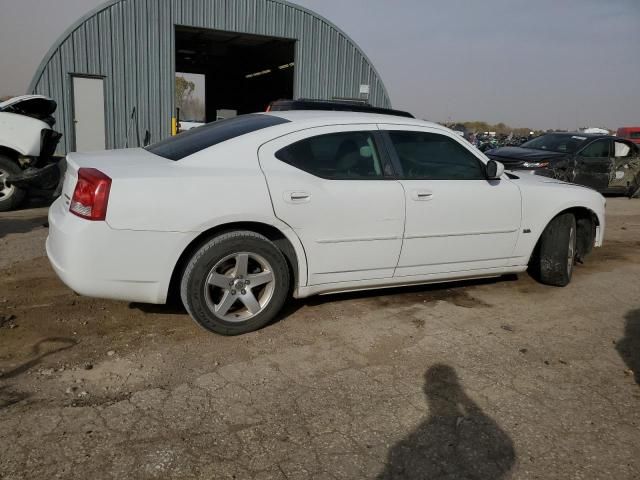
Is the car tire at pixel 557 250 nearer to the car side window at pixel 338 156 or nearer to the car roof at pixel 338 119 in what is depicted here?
the car roof at pixel 338 119

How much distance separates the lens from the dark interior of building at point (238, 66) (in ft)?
67.9

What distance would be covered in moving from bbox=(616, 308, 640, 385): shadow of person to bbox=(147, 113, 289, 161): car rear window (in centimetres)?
300

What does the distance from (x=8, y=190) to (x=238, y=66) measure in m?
20.7

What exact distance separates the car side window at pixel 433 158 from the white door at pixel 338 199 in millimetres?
224

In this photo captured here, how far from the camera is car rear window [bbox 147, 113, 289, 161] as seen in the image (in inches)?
160

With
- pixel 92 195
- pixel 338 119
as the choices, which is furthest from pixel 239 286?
pixel 338 119

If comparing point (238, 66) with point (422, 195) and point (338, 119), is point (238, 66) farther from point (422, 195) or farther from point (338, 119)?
point (422, 195)

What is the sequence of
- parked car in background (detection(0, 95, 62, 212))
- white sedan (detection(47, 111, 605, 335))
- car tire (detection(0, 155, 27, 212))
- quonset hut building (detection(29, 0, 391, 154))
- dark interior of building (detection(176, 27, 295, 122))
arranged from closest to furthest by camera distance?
white sedan (detection(47, 111, 605, 335))
parked car in background (detection(0, 95, 62, 212))
car tire (detection(0, 155, 27, 212))
quonset hut building (detection(29, 0, 391, 154))
dark interior of building (detection(176, 27, 295, 122))

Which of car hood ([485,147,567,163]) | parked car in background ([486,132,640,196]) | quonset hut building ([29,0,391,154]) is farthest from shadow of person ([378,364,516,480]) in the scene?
quonset hut building ([29,0,391,154])

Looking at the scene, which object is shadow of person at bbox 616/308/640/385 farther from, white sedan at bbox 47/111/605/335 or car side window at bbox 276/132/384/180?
car side window at bbox 276/132/384/180

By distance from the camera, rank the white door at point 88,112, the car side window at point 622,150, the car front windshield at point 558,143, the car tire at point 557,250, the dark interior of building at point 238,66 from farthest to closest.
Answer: the dark interior of building at point 238,66 → the white door at point 88,112 → the car side window at point 622,150 → the car front windshield at point 558,143 → the car tire at point 557,250

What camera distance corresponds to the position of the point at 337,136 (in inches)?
167

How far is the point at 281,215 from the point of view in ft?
12.8

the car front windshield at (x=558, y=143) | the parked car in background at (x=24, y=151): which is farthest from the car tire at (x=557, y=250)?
the car front windshield at (x=558, y=143)
